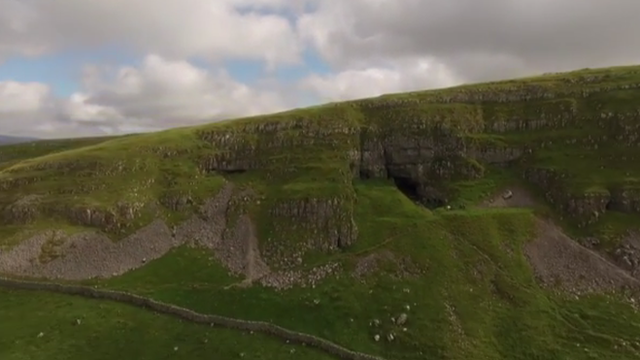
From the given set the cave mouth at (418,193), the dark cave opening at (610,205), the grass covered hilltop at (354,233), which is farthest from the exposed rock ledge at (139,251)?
the dark cave opening at (610,205)

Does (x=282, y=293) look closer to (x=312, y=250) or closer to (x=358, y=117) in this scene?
(x=312, y=250)

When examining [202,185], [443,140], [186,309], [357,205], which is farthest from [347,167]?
[186,309]

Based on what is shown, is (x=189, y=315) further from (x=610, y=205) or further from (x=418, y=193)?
(x=610, y=205)

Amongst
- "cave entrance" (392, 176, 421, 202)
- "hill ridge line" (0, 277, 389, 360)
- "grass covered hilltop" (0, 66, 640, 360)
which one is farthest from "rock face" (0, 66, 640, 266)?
"hill ridge line" (0, 277, 389, 360)

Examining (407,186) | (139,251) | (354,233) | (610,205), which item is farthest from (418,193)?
(139,251)

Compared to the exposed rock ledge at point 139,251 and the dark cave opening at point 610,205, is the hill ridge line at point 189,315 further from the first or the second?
the dark cave opening at point 610,205
